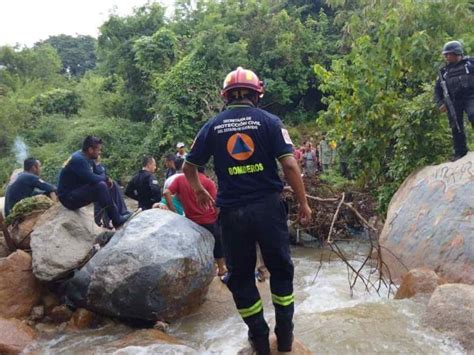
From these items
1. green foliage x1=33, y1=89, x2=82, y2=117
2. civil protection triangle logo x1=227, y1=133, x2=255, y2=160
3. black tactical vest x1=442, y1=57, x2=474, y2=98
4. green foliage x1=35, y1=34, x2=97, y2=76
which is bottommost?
civil protection triangle logo x1=227, y1=133, x2=255, y2=160

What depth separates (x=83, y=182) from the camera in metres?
6.09

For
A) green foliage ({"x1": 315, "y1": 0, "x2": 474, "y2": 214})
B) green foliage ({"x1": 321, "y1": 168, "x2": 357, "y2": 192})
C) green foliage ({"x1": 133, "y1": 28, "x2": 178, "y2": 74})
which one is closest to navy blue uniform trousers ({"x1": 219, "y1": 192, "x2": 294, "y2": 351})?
green foliage ({"x1": 315, "y1": 0, "x2": 474, "y2": 214})

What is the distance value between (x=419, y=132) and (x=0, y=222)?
19.5 feet

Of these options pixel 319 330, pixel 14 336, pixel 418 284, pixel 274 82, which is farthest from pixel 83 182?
pixel 274 82

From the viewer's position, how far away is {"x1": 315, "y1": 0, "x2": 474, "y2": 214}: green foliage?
764cm

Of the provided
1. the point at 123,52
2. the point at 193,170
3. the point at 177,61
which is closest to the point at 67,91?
the point at 123,52

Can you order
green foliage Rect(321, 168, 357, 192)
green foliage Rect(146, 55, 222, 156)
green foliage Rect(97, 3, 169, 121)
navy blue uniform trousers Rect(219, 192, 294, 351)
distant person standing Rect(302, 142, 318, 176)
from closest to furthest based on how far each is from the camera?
1. navy blue uniform trousers Rect(219, 192, 294, 351)
2. green foliage Rect(321, 168, 357, 192)
3. distant person standing Rect(302, 142, 318, 176)
4. green foliage Rect(146, 55, 222, 156)
5. green foliage Rect(97, 3, 169, 121)

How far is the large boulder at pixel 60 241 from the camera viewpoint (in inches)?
223

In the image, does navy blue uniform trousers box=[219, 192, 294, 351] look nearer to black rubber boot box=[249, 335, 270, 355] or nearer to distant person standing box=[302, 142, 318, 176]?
black rubber boot box=[249, 335, 270, 355]

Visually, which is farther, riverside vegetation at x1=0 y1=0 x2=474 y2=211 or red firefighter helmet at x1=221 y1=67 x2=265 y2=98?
riverside vegetation at x1=0 y1=0 x2=474 y2=211

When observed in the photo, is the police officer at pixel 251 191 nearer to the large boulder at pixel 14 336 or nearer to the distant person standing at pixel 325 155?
the large boulder at pixel 14 336

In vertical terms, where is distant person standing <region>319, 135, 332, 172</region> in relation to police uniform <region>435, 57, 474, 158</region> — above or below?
below

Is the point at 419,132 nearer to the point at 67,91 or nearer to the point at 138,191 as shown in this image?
the point at 138,191

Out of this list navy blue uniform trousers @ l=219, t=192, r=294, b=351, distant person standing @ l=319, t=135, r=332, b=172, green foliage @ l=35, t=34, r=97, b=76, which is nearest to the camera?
navy blue uniform trousers @ l=219, t=192, r=294, b=351
